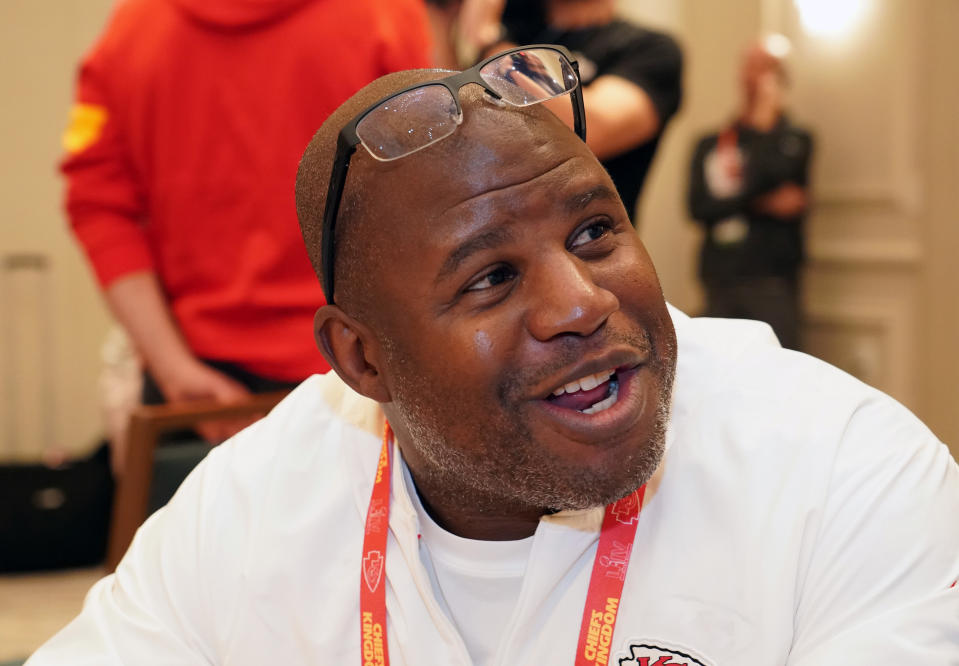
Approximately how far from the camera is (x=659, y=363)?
3.75 feet

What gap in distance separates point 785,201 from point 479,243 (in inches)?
161

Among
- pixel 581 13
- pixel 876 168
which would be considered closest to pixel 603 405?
pixel 581 13

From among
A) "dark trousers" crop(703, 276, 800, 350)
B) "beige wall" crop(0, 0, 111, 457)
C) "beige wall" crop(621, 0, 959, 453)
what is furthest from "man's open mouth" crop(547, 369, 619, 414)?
"beige wall" crop(0, 0, 111, 457)

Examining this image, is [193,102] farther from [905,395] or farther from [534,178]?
[905,395]

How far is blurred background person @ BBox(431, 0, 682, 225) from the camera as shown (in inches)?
78.1

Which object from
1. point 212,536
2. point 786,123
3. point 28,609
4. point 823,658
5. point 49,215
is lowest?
point 28,609

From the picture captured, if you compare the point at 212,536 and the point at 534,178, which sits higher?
the point at 534,178

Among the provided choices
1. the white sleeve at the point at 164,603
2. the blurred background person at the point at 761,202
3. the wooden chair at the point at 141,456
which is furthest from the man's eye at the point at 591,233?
the blurred background person at the point at 761,202

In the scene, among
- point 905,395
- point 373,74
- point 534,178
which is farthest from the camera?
point 905,395

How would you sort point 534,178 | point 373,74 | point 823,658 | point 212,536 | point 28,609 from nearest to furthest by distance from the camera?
point 823,658, point 534,178, point 212,536, point 373,74, point 28,609

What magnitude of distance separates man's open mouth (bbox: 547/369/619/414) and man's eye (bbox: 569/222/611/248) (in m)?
0.15

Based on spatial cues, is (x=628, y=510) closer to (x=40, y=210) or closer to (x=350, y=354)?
(x=350, y=354)

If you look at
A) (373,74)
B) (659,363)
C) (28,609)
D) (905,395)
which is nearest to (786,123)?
(905,395)

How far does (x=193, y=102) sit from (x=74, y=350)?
4.09 meters
